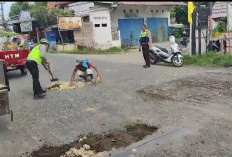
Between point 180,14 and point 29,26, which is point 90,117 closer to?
point 29,26

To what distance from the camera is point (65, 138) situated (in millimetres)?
5672

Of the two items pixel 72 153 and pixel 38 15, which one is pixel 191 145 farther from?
pixel 38 15

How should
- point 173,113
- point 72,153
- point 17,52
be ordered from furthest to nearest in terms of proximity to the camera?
point 17,52 → point 173,113 → point 72,153

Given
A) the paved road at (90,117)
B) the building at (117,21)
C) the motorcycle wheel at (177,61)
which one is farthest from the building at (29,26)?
the paved road at (90,117)

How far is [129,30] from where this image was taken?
25.6m

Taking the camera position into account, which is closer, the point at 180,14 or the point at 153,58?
the point at 153,58

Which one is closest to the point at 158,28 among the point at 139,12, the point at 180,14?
the point at 139,12

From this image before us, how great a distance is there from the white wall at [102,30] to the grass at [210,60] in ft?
32.1

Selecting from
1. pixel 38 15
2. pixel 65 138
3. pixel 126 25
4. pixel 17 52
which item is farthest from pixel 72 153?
pixel 38 15

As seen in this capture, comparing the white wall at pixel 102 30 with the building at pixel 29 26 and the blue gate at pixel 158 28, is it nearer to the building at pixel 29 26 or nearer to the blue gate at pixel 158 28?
the blue gate at pixel 158 28

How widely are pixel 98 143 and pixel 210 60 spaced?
8.46m

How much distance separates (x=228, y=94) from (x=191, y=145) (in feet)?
10.9

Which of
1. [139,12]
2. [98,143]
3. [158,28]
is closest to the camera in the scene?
[98,143]

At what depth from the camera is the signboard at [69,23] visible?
22.9 metres
